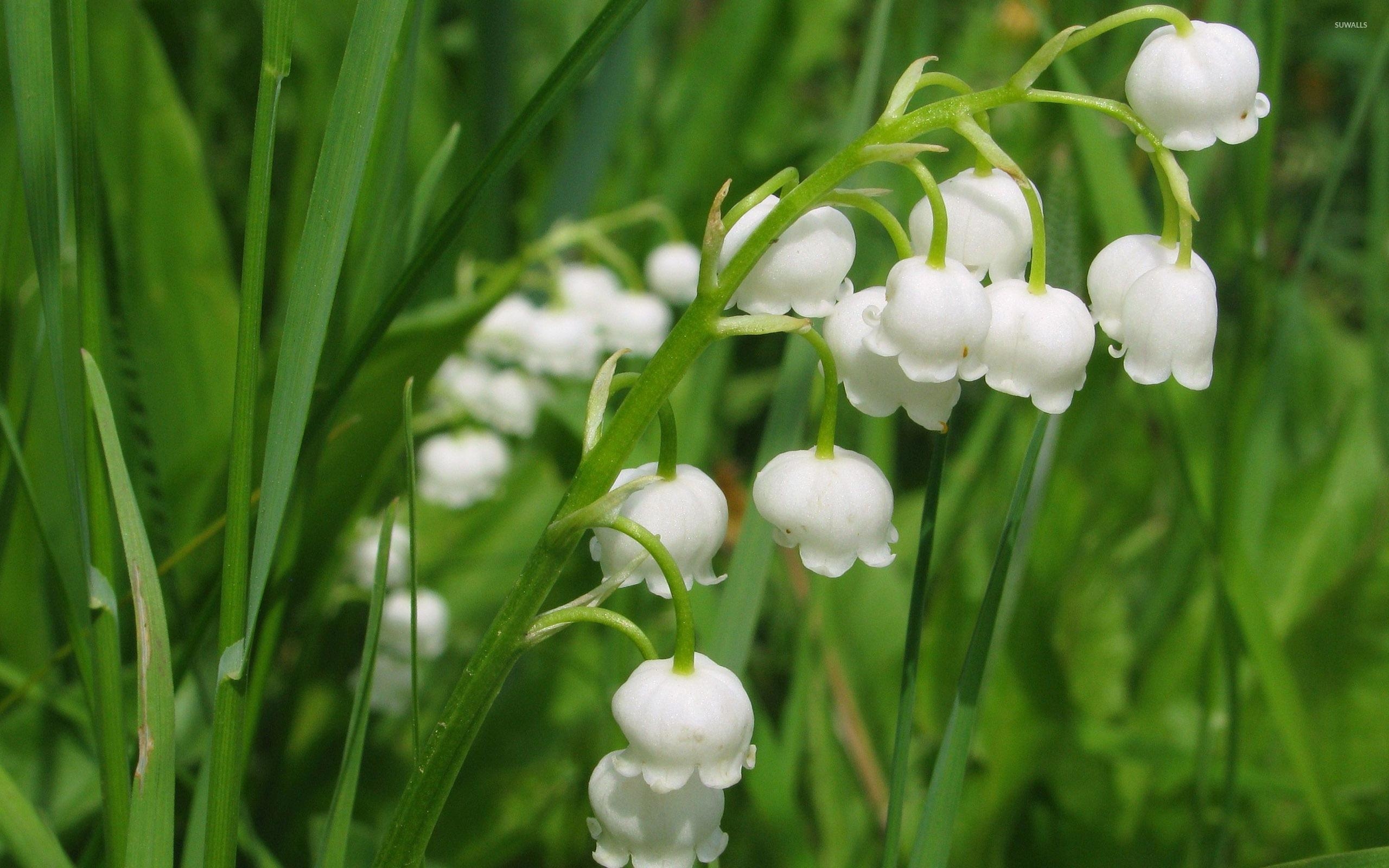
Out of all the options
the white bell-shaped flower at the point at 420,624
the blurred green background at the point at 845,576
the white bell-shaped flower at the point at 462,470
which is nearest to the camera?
the blurred green background at the point at 845,576

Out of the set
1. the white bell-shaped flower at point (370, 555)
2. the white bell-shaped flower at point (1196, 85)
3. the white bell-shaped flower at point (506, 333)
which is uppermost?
the white bell-shaped flower at point (1196, 85)

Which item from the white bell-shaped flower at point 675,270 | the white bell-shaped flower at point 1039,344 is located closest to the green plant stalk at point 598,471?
the white bell-shaped flower at point 1039,344

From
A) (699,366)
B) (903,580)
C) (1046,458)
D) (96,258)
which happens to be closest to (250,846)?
(96,258)

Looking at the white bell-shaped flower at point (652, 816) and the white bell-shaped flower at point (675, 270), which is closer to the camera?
the white bell-shaped flower at point (652, 816)

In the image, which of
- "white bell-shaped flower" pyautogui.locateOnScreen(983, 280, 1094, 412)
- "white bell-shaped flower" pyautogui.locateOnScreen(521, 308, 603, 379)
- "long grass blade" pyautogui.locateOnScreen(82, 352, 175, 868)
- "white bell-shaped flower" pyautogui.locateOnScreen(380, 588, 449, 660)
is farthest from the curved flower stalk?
"white bell-shaped flower" pyautogui.locateOnScreen(521, 308, 603, 379)

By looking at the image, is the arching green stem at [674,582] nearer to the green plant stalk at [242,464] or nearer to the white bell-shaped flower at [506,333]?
the green plant stalk at [242,464]

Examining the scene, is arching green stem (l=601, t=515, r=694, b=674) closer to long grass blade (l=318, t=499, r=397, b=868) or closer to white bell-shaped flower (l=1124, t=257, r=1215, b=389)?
long grass blade (l=318, t=499, r=397, b=868)

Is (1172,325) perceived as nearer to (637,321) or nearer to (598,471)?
(598,471)

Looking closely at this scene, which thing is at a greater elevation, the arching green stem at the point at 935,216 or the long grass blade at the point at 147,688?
the arching green stem at the point at 935,216

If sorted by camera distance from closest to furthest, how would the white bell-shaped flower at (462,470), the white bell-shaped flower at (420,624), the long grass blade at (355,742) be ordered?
the long grass blade at (355,742) → the white bell-shaped flower at (420,624) → the white bell-shaped flower at (462,470)
